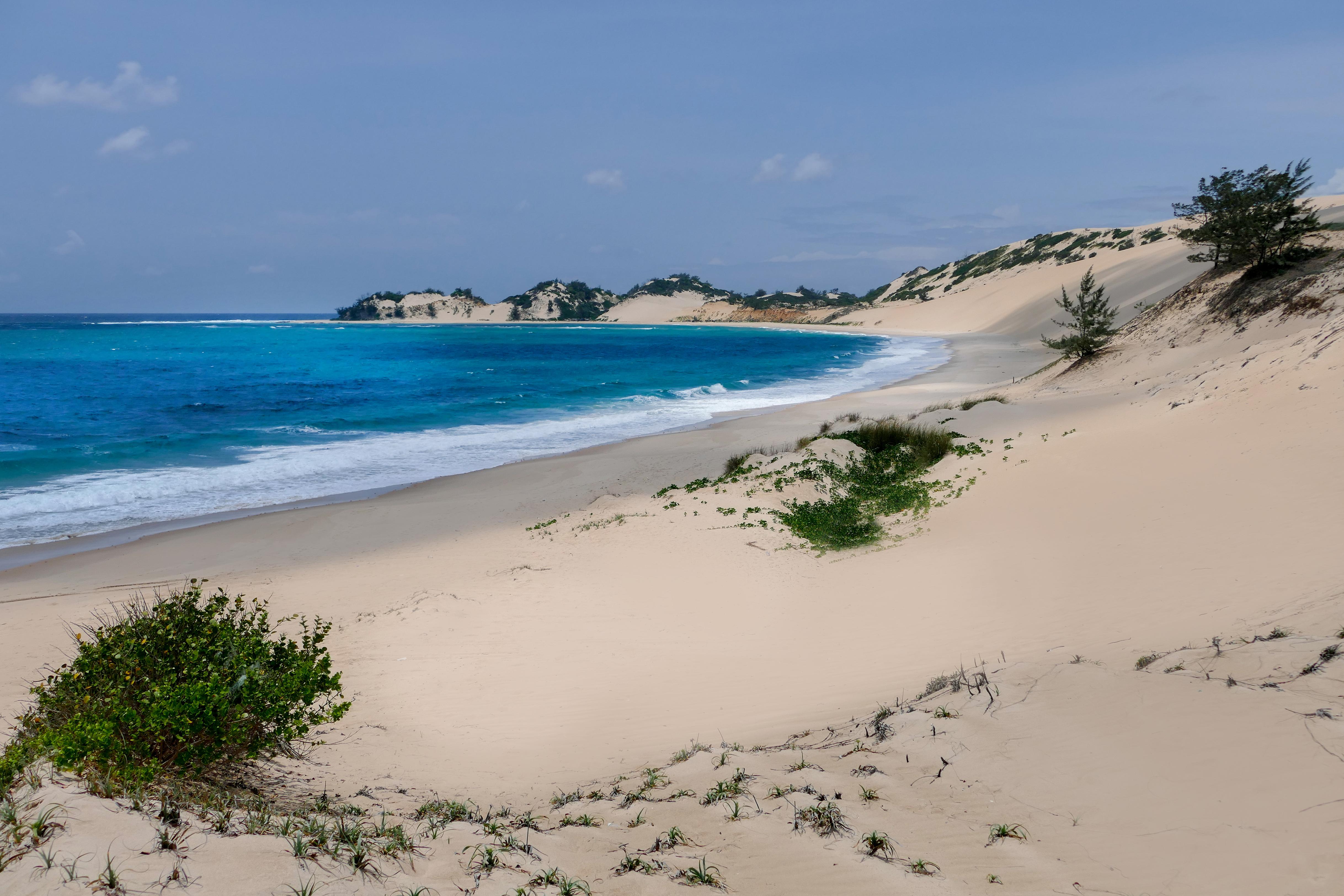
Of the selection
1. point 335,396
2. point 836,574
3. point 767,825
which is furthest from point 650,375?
point 767,825

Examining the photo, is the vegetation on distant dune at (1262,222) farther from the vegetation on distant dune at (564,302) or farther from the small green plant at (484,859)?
the vegetation on distant dune at (564,302)

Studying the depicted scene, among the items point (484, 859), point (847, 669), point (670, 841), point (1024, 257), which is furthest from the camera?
point (1024, 257)

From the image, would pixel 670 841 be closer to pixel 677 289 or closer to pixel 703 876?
pixel 703 876

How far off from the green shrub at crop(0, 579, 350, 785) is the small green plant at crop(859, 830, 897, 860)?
3413 millimetres

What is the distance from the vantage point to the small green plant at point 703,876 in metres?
3.24

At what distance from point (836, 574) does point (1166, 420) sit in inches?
303

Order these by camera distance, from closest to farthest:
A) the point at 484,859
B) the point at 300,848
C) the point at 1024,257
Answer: the point at 300,848 → the point at 484,859 → the point at 1024,257

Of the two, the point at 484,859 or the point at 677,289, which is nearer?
the point at 484,859

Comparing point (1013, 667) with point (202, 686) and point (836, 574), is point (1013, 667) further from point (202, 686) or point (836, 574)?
point (202, 686)

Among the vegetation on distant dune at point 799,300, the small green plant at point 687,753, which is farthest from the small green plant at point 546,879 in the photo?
the vegetation on distant dune at point 799,300

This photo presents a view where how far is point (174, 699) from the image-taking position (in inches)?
157

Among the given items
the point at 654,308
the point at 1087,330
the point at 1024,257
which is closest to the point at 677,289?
the point at 654,308

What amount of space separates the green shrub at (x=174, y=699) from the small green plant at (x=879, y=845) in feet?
11.2

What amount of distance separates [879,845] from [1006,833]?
2.08 feet
